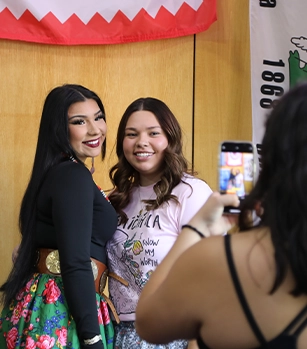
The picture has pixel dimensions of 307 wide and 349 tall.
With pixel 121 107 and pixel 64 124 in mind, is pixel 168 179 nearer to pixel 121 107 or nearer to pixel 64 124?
pixel 64 124

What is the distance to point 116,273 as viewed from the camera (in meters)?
2.17

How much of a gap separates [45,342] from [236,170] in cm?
97

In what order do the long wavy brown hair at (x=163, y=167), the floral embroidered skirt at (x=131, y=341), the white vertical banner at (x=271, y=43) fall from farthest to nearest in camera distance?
the white vertical banner at (x=271, y=43) < the long wavy brown hair at (x=163, y=167) < the floral embroidered skirt at (x=131, y=341)

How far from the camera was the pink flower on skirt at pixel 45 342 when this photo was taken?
1937 millimetres

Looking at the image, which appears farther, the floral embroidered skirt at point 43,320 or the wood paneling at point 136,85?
the wood paneling at point 136,85

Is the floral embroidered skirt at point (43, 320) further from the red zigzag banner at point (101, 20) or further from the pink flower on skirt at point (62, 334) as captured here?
the red zigzag banner at point (101, 20)

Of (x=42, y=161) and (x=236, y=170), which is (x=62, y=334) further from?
(x=236, y=170)

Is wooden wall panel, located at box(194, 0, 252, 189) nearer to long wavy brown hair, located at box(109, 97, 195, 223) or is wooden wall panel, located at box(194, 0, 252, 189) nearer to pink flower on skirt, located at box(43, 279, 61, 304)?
long wavy brown hair, located at box(109, 97, 195, 223)

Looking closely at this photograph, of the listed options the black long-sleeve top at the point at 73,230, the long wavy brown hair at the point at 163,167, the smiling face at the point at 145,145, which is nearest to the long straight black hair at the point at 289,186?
the black long-sleeve top at the point at 73,230

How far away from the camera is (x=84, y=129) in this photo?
226 centimetres

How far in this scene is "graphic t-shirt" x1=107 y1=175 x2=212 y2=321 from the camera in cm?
210

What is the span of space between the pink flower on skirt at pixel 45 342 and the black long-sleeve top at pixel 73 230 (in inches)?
3.6

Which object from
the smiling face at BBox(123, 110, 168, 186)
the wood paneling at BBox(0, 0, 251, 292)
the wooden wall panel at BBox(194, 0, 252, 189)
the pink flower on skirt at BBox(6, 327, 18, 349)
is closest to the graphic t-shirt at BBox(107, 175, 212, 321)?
the smiling face at BBox(123, 110, 168, 186)

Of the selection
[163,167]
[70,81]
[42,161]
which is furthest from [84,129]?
[70,81]
